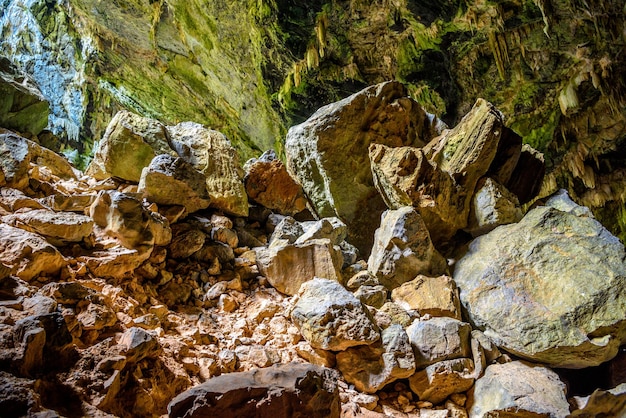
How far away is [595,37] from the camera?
22.1ft

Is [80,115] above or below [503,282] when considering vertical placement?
above

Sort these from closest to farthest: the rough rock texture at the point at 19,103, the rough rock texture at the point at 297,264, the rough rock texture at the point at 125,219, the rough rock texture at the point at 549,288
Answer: the rough rock texture at the point at 549,288 < the rough rock texture at the point at 125,219 < the rough rock texture at the point at 297,264 < the rough rock texture at the point at 19,103

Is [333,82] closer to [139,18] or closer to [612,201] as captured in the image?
[139,18]

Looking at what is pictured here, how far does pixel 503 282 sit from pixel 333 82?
6.37 metres

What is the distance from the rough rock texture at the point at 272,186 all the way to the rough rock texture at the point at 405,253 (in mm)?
1592

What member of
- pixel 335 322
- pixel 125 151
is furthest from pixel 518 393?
pixel 125 151

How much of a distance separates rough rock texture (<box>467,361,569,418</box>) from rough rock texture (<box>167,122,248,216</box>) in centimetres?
298

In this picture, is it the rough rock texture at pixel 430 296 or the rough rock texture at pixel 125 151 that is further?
the rough rock texture at pixel 125 151

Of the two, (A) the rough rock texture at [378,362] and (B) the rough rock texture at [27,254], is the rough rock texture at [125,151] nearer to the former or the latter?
(B) the rough rock texture at [27,254]

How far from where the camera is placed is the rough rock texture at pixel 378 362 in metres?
2.73

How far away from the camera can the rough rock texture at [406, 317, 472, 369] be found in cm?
288

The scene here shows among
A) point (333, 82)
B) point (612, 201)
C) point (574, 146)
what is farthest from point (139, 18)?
point (612, 201)

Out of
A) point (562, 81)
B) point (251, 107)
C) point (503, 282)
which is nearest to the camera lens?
point (503, 282)

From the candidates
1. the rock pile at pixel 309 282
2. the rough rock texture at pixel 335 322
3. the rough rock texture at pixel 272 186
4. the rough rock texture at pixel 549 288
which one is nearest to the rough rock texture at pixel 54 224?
the rock pile at pixel 309 282
